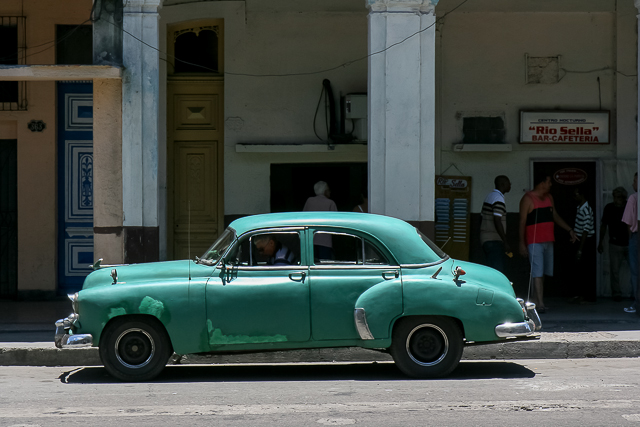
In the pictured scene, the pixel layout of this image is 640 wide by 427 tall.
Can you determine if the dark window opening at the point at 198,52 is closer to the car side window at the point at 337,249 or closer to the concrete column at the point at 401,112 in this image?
the concrete column at the point at 401,112

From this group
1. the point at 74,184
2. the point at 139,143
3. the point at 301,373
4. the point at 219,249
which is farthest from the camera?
the point at 74,184

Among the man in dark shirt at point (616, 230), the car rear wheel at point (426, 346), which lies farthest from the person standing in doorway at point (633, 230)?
the car rear wheel at point (426, 346)

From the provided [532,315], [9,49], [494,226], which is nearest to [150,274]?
[532,315]

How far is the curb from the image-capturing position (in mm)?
8445

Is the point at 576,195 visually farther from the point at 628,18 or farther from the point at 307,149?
the point at 307,149

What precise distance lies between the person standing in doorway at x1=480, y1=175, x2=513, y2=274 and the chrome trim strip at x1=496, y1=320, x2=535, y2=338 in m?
3.74

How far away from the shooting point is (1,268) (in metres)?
12.7

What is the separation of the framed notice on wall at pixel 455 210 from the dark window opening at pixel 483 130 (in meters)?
0.61

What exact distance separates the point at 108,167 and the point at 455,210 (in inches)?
214

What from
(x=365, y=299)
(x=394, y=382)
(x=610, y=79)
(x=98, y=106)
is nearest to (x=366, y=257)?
(x=365, y=299)

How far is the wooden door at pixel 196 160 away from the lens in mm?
12859

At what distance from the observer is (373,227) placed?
7.41 metres

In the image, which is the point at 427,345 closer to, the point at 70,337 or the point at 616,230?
the point at 70,337

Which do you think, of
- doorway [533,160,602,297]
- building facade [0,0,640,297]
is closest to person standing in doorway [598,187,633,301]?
building facade [0,0,640,297]
